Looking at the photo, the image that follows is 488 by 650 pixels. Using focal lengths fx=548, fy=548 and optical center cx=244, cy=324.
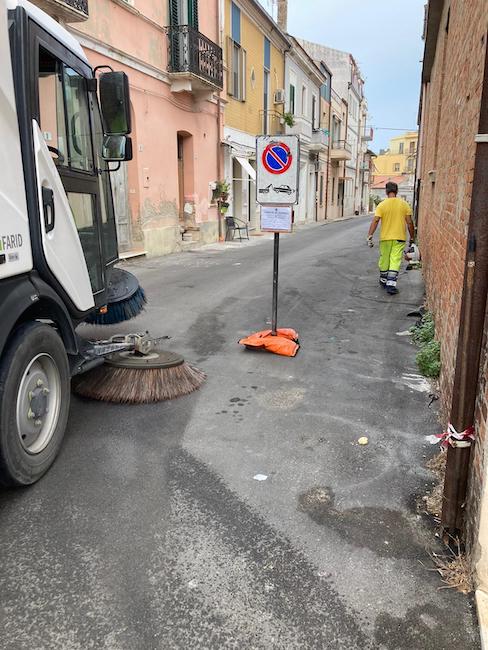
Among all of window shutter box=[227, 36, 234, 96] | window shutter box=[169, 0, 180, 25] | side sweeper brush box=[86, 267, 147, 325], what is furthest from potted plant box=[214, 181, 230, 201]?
side sweeper brush box=[86, 267, 147, 325]

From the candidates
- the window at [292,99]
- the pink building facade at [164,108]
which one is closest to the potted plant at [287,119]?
the window at [292,99]

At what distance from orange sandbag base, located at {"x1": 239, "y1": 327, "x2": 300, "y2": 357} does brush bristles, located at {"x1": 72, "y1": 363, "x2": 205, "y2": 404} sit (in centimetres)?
156

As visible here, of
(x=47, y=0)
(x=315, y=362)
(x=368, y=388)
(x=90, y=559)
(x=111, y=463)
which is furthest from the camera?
(x=47, y=0)

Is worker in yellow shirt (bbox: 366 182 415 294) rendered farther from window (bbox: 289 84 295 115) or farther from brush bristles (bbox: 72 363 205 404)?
window (bbox: 289 84 295 115)

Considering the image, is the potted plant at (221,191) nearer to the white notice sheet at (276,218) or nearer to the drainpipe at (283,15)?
the white notice sheet at (276,218)

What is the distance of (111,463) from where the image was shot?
11.7 feet

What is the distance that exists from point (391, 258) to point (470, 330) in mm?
6929

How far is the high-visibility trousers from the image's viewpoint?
9.06 metres

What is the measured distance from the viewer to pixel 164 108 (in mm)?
15242

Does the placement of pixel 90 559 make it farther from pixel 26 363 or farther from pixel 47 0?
pixel 47 0

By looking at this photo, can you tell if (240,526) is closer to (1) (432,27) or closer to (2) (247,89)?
(1) (432,27)

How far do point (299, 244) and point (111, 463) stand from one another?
16173 millimetres

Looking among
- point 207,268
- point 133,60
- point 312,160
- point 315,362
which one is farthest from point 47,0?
point 312,160

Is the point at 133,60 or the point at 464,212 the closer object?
the point at 464,212
